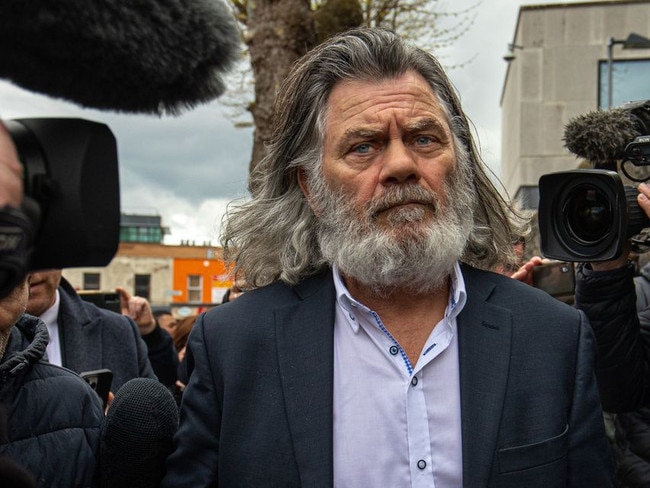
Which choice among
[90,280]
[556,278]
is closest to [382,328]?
[556,278]

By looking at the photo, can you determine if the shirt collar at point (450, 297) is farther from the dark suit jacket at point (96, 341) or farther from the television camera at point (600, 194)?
the dark suit jacket at point (96, 341)

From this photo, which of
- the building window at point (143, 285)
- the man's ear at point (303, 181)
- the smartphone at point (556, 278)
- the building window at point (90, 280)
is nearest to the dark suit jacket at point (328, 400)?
the man's ear at point (303, 181)

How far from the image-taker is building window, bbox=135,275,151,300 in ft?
146

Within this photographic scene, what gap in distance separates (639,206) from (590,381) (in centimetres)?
56

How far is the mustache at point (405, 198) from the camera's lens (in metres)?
2.14

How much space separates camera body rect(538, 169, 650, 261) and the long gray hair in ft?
0.65

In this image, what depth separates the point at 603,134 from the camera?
7.63 feet

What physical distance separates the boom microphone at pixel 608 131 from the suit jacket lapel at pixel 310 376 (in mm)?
919

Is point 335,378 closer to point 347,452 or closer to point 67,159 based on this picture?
point 347,452

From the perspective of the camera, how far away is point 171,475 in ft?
6.21

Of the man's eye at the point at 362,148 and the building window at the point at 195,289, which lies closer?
the man's eye at the point at 362,148

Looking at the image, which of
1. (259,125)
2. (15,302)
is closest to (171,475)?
(15,302)

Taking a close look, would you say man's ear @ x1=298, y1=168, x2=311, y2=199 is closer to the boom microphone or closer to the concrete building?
the boom microphone

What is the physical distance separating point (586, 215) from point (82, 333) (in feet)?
7.24
